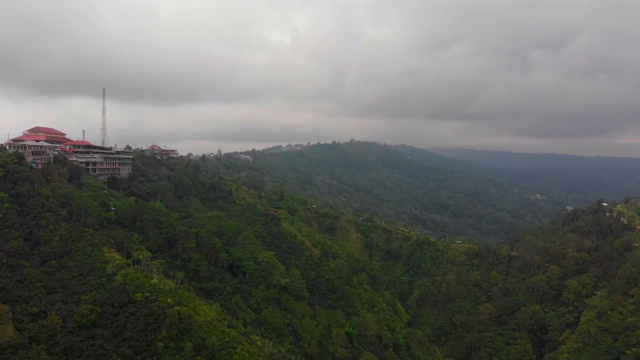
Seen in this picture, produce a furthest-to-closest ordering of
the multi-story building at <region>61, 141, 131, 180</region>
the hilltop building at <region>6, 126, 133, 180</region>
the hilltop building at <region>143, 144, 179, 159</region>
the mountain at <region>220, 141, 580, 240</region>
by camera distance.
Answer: the mountain at <region>220, 141, 580, 240</region>, the hilltop building at <region>143, 144, 179, 159</region>, the multi-story building at <region>61, 141, 131, 180</region>, the hilltop building at <region>6, 126, 133, 180</region>

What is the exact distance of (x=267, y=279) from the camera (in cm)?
3088

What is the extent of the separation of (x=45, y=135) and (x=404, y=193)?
4896 inches

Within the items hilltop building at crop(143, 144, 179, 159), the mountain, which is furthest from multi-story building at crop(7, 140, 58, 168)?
the mountain

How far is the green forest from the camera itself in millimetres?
19562

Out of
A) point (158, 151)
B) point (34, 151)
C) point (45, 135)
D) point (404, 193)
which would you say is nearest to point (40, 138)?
point (45, 135)

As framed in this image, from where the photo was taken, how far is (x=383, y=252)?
49.6 metres

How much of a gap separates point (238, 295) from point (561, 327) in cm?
2494

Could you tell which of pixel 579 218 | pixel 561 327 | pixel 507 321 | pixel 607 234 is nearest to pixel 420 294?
pixel 507 321

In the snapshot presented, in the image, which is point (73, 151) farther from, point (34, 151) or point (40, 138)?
point (34, 151)

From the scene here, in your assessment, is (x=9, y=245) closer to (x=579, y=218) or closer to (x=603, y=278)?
(x=603, y=278)

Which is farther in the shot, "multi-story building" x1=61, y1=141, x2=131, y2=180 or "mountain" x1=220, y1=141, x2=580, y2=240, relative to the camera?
"mountain" x1=220, y1=141, x2=580, y2=240

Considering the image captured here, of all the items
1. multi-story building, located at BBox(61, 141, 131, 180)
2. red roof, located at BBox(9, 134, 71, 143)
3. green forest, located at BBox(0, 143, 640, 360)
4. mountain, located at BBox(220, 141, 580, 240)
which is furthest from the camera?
mountain, located at BBox(220, 141, 580, 240)

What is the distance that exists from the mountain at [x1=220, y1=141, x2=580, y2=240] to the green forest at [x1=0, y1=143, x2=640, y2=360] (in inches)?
1513

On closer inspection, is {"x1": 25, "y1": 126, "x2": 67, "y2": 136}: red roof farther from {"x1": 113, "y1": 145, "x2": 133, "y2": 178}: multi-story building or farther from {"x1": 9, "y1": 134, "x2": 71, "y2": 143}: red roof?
{"x1": 113, "y1": 145, "x2": 133, "y2": 178}: multi-story building
